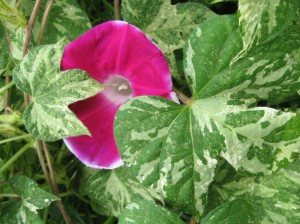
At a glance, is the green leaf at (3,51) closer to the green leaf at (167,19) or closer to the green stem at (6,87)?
the green stem at (6,87)

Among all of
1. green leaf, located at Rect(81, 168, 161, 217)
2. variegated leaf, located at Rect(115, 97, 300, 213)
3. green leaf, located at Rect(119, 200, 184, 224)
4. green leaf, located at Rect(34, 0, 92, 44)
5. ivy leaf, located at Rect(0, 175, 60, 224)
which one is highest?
green leaf, located at Rect(34, 0, 92, 44)

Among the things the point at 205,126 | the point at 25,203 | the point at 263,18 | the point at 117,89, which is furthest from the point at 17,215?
the point at 263,18

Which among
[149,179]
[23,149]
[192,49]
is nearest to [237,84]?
[192,49]

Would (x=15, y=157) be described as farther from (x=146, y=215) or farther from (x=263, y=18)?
(x=263, y=18)

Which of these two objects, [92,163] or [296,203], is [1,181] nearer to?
[92,163]

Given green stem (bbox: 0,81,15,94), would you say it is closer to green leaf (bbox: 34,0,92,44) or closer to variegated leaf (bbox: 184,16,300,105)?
green leaf (bbox: 34,0,92,44)

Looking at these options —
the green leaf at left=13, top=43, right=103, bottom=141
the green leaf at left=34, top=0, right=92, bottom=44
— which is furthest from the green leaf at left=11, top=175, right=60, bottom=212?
the green leaf at left=34, top=0, right=92, bottom=44

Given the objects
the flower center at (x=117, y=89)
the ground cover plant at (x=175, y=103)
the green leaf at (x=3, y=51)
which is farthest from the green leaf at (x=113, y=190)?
the green leaf at (x=3, y=51)
